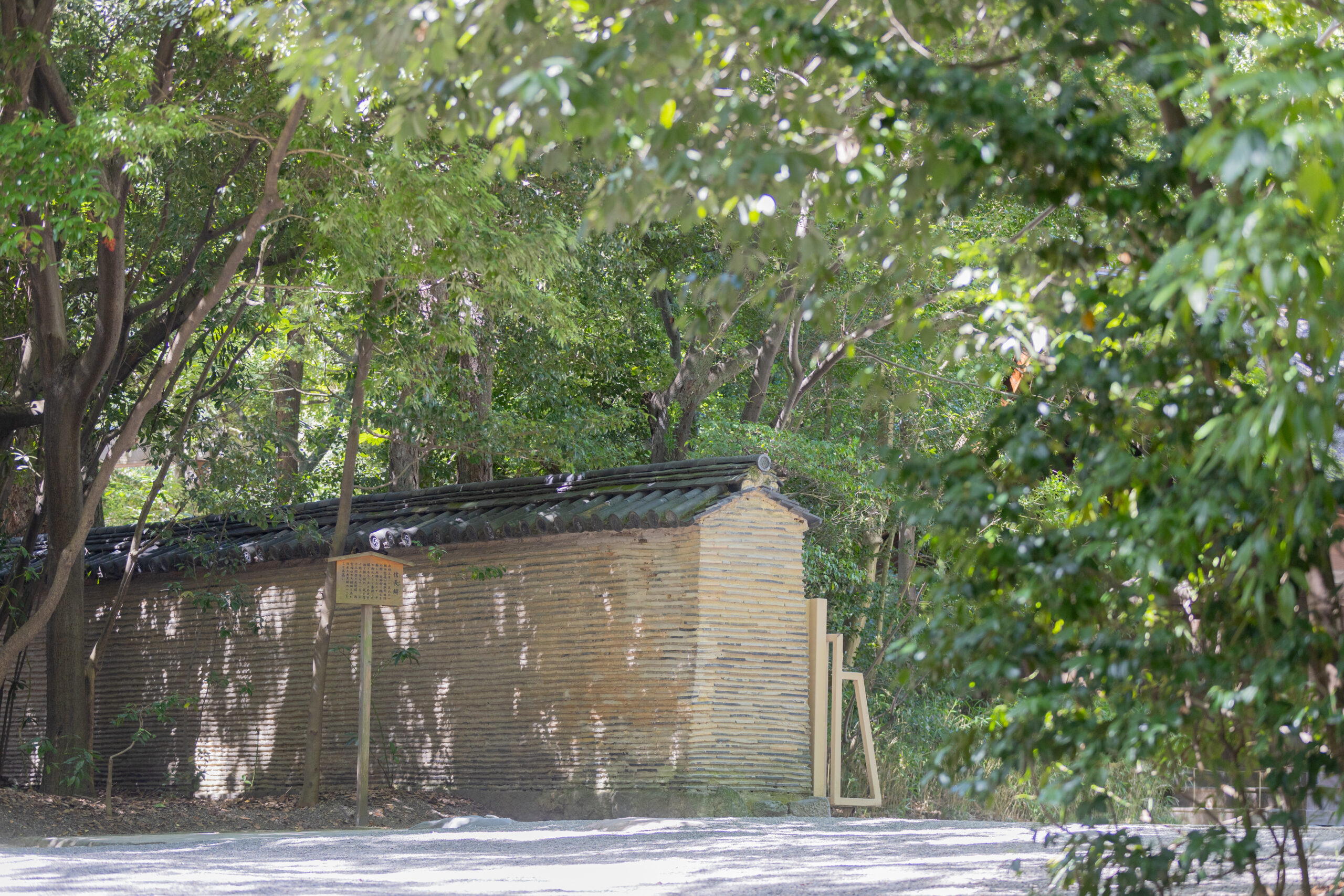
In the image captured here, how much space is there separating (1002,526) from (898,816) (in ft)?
22.5

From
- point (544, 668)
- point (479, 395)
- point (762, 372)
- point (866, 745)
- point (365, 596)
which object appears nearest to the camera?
point (365, 596)

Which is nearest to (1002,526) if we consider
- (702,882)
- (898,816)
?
(702,882)

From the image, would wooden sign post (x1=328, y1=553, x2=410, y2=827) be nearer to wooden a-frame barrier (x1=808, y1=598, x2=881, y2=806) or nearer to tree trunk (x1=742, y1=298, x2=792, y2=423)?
wooden a-frame barrier (x1=808, y1=598, x2=881, y2=806)

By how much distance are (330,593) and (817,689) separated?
3.61 meters

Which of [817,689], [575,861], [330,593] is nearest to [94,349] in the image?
[330,593]

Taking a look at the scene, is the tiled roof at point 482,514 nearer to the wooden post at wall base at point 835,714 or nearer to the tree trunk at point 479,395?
the tree trunk at point 479,395

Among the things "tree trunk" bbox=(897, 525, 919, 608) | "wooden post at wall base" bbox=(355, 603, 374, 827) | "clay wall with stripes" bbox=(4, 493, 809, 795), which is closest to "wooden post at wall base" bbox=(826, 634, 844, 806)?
"clay wall with stripes" bbox=(4, 493, 809, 795)

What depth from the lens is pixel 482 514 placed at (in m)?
10.4

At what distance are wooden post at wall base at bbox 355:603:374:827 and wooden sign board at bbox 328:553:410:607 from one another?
0.32 feet

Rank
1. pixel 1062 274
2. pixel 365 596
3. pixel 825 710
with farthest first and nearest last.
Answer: pixel 825 710, pixel 365 596, pixel 1062 274

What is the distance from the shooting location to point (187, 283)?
35.0 ft

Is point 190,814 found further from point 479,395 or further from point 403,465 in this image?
point 403,465

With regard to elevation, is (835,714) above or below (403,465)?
below

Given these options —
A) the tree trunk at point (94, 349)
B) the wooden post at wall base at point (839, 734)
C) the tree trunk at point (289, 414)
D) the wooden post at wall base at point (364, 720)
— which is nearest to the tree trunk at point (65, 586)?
the tree trunk at point (94, 349)
